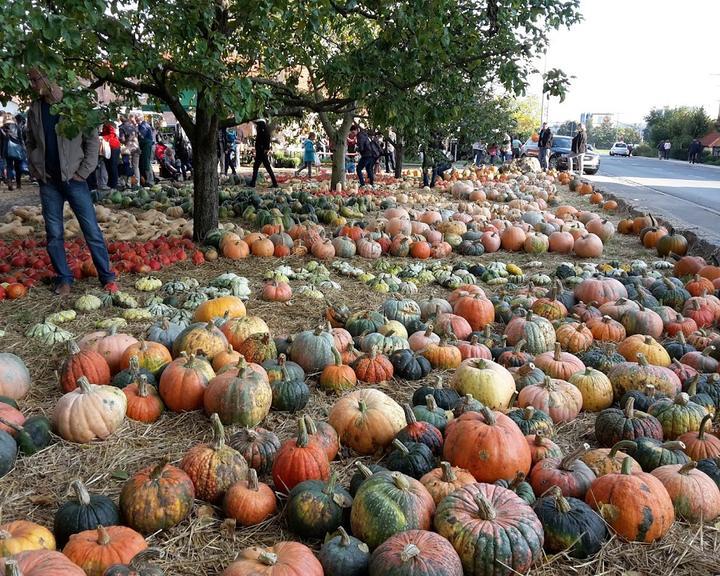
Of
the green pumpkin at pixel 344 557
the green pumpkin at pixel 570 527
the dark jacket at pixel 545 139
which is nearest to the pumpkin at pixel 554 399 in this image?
the green pumpkin at pixel 570 527

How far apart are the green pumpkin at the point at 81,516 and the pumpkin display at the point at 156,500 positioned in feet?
0.27

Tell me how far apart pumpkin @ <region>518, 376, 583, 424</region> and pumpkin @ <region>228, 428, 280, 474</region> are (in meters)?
1.70

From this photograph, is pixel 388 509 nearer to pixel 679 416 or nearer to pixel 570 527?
pixel 570 527

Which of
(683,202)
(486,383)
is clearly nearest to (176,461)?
(486,383)

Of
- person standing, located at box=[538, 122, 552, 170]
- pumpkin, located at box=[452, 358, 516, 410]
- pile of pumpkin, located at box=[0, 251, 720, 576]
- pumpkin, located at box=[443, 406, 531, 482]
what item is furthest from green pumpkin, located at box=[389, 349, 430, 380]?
person standing, located at box=[538, 122, 552, 170]

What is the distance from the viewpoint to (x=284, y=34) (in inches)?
335

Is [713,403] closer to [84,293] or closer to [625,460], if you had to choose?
[625,460]

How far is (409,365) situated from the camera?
470 centimetres

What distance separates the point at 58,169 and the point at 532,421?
5.34 m

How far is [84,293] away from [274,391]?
357 cm

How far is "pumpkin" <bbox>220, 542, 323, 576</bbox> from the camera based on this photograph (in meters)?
2.31

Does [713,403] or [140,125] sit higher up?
[140,125]

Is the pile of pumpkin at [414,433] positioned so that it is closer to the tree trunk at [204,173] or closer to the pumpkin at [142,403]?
the pumpkin at [142,403]

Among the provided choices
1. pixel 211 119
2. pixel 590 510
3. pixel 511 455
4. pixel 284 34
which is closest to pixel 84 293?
pixel 211 119
